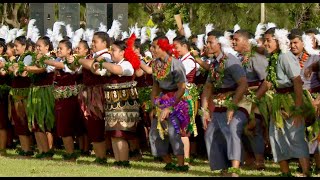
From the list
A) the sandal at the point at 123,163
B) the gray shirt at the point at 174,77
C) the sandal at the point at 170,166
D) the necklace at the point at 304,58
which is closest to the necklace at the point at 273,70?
the necklace at the point at 304,58

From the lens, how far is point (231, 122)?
11680mm

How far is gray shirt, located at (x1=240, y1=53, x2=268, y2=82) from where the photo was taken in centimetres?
1278

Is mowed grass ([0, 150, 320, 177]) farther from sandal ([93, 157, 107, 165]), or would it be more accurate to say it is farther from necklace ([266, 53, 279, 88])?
necklace ([266, 53, 279, 88])

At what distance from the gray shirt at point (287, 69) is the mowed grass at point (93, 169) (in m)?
1.41

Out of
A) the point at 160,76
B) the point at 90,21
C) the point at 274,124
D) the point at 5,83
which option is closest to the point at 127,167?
the point at 160,76

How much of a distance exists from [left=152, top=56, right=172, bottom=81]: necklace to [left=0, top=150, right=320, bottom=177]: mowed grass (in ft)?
3.94

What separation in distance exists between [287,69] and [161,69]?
1758 millimetres

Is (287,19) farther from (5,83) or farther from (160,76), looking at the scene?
(160,76)

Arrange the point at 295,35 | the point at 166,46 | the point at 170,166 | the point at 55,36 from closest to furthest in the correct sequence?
1. the point at 295,35
2. the point at 166,46
3. the point at 170,166
4. the point at 55,36

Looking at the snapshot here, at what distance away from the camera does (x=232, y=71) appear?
11.7m

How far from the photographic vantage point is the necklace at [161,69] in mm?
12453

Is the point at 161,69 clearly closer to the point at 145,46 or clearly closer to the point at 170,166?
the point at 170,166

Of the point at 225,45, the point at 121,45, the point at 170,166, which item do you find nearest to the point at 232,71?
the point at 225,45

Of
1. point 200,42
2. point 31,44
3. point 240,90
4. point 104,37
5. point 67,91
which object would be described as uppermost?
point 31,44
